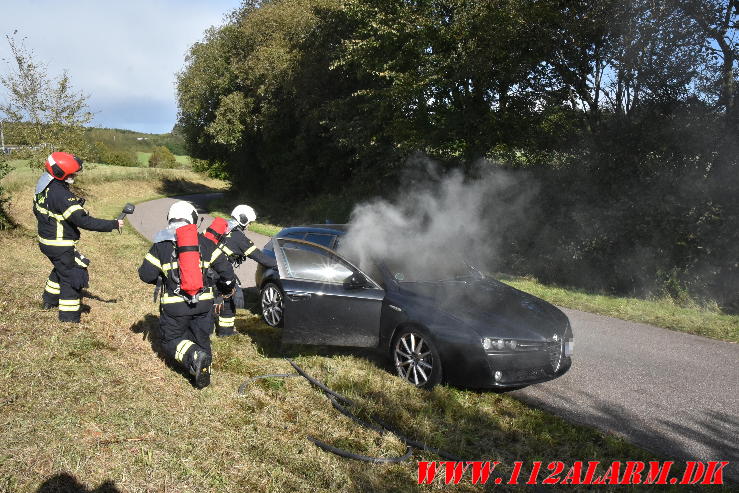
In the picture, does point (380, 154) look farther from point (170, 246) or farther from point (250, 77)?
point (170, 246)

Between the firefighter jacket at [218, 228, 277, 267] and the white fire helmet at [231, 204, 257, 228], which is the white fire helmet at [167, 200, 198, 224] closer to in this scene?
the firefighter jacket at [218, 228, 277, 267]

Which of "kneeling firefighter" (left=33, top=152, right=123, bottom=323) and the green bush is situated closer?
"kneeling firefighter" (left=33, top=152, right=123, bottom=323)

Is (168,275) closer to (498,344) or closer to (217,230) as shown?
(217,230)

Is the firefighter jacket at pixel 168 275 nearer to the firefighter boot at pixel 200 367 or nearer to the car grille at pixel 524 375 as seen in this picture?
the firefighter boot at pixel 200 367

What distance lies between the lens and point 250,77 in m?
25.2

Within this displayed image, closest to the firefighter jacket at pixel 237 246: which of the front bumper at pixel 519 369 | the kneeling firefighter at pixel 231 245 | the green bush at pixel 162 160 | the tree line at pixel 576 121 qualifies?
the kneeling firefighter at pixel 231 245

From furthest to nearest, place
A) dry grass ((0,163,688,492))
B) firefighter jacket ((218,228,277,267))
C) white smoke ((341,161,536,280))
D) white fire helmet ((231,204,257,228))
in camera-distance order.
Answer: white smoke ((341,161,536,280))
white fire helmet ((231,204,257,228))
firefighter jacket ((218,228,277,267))
dry grass ((0,163,688,492))

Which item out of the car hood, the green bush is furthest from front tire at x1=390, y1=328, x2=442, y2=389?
the green bush

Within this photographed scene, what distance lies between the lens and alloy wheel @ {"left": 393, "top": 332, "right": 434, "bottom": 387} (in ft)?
16.3

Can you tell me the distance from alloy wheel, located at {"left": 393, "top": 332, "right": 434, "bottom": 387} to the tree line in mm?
6949

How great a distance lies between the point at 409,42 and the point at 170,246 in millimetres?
12208

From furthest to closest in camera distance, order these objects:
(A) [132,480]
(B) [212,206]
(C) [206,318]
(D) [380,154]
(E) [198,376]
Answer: (B) [212,206] → (D) [380,154] → (C) [206,318] → (E) [198,376] → (A) [132,480]

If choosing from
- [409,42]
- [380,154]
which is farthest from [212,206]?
[409,42]

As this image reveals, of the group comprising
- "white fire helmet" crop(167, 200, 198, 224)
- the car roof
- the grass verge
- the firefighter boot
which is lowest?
the firefighter boot
